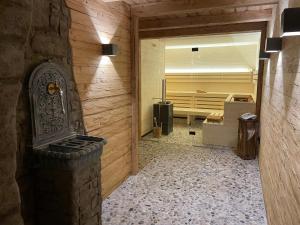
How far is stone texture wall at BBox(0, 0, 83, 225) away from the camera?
1.12m

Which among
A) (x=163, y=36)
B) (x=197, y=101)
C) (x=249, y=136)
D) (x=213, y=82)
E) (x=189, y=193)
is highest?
(x=163, y=36)

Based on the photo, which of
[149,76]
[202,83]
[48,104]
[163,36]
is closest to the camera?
[48,104]

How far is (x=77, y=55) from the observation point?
2150mm

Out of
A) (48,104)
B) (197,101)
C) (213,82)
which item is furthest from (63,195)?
(213,82)

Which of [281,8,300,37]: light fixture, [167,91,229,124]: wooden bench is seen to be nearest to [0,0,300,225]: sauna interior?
[281,8,300,37]: light fixture

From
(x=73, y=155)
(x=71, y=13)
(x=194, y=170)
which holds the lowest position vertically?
(x=194, y=170)

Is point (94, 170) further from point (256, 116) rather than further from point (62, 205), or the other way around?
point (256, 116)

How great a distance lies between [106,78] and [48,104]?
91 cm

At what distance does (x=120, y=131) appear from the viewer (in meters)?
3.02

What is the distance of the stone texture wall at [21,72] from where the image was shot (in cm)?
112

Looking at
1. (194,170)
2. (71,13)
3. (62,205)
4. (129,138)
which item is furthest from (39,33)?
(194,170)

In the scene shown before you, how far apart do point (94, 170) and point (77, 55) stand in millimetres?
1047

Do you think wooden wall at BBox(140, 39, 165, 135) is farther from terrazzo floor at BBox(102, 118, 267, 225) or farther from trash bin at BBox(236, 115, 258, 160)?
trash bin at BBox(236, 115, 258, 160)

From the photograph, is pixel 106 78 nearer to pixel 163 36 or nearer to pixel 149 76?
pixel 163 36
